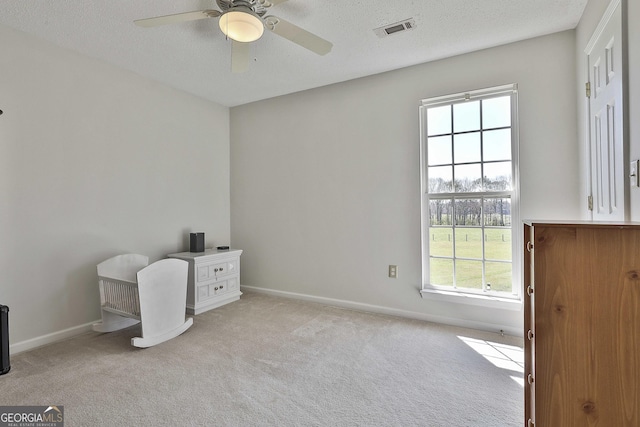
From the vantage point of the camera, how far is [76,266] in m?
2.72

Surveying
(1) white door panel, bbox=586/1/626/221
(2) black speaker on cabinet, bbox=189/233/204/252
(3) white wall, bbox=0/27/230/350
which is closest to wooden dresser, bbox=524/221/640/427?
(1) white door panel, bbox=586/1/626/221

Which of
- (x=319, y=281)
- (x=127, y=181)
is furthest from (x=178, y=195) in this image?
(x=319, y=281)

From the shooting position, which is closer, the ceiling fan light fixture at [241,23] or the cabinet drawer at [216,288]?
the ceiling fan light fixture at [241,23]

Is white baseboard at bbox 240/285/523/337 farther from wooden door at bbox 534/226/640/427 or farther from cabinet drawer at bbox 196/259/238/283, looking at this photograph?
wooden door at bbox 534/226/640/427

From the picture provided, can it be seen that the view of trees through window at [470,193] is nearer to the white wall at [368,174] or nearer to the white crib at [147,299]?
the white wall at [368,174]

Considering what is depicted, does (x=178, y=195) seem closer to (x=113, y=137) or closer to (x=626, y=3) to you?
(x=113, y=137)

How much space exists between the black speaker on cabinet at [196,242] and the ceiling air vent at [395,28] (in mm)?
2634

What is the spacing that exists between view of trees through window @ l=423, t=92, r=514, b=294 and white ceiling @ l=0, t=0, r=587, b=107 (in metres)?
0.55

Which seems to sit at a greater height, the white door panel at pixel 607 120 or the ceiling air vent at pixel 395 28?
the ceiling air vent at pixel 395 28

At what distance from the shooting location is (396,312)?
3.12 metres

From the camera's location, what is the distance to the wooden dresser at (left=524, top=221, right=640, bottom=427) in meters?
1.04

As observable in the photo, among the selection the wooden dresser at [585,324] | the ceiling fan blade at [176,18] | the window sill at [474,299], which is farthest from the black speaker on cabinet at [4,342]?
the window sill at [474,299]

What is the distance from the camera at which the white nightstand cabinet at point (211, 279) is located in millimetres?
3189

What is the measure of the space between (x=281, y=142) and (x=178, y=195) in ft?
4.35
